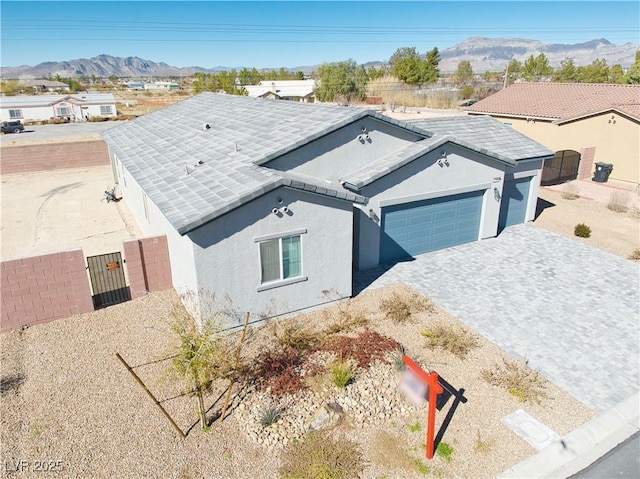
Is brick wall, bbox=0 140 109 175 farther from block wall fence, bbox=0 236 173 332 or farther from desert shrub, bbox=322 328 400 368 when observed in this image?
desert shrub, bbox=322 328 400 368

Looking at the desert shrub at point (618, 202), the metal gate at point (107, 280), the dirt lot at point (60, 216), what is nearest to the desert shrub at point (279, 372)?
the metal gate at point (107, 280)

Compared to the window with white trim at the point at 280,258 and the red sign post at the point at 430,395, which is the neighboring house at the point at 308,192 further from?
the red sign post at the point at 430,395

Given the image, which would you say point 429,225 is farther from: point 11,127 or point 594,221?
point 11,127

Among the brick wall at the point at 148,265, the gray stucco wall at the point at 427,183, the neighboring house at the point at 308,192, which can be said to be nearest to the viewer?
the neighboring house at the point at 308,192

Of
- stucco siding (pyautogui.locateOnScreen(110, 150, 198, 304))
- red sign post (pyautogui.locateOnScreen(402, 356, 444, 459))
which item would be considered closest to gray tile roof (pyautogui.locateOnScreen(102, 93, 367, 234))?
stucco siding (pyautogui.locateOnScreen(110, 150, 198, 304))

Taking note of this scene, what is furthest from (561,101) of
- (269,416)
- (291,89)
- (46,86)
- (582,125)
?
(46,86)
